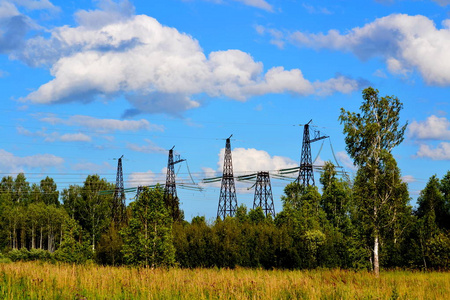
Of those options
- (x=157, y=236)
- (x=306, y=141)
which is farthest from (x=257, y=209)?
(x=157, y=236)

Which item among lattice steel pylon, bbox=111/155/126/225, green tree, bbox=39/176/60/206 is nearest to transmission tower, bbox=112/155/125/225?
lattice steel pylon, bbox=111/155/126/225

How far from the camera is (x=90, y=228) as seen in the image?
96312 mm

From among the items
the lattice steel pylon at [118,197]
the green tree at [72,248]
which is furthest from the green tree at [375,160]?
the lattice steel pylon at [118,197]

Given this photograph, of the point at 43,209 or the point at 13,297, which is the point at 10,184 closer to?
the point at 43,209

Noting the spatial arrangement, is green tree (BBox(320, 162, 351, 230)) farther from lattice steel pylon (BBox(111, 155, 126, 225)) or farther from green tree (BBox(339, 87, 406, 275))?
lattice steel pylon (BBox(111, 155, 126, 225))

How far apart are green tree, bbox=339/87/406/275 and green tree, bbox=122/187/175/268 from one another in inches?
539

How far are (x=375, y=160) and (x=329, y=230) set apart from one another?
584 inches

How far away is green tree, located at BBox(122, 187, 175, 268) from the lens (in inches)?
1187

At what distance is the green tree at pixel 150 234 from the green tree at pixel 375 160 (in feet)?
44.9

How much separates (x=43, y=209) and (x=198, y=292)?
8334cm

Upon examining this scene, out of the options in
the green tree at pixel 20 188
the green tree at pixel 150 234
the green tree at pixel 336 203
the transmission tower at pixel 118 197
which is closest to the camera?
the green tree at pixel 150 234

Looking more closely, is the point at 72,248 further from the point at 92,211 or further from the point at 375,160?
the point at 92,211

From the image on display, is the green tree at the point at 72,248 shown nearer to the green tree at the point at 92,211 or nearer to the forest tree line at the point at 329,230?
the forest tree line at the point at 329,230

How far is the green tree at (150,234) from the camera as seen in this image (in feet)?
98.9
